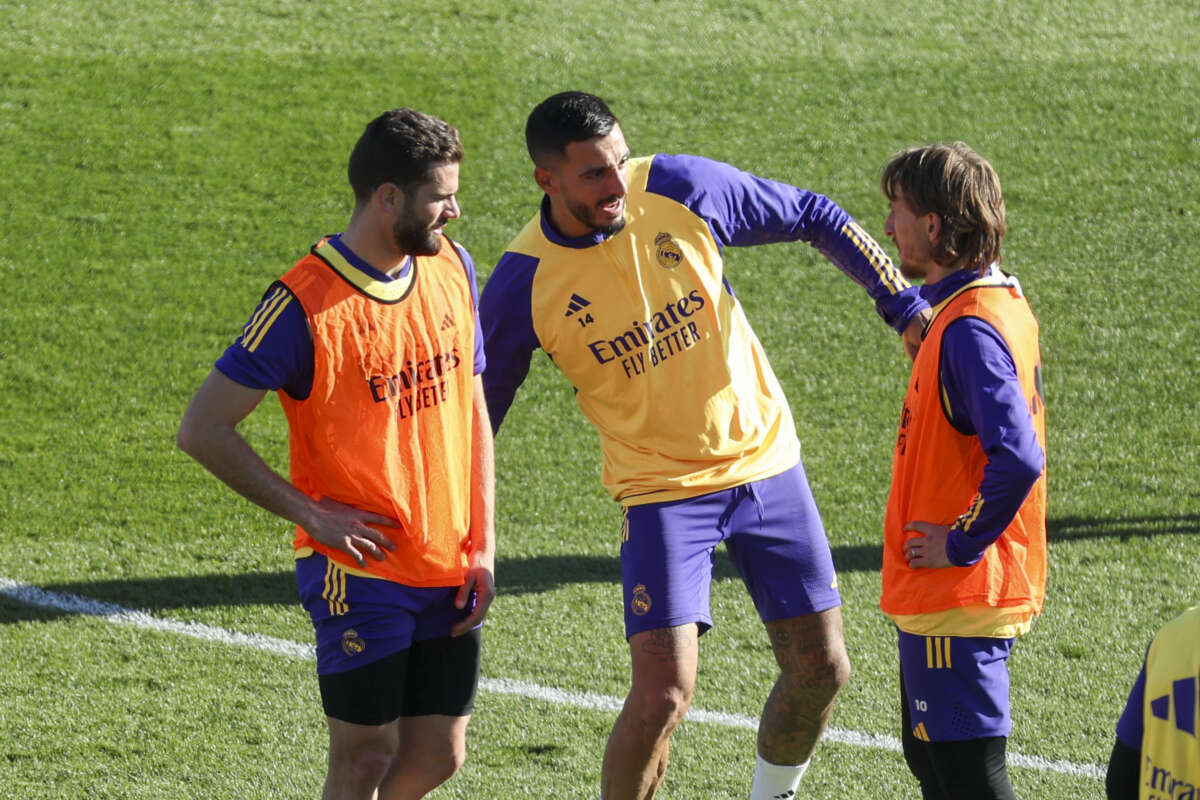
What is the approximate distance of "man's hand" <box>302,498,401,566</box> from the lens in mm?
3371

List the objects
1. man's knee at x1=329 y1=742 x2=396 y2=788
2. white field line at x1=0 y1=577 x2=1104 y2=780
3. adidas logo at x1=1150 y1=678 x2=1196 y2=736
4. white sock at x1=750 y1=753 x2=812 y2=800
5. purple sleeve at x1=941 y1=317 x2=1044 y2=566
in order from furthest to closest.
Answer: white field line at x1=0 y1=577 x2=1104 y2=780 < white sock at x1=750 y1=753 x2=812 y2=800 < man's knee at x1=329 y1=742 x2=396 y2=788 < purple sleeve at x1=941 y1=317 x2=1044 y2=566 < adidas logo at x1=1150 y1=678 x2=1196 y2=736

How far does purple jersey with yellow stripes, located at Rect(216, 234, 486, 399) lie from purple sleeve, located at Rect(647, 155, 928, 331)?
120 centimetres

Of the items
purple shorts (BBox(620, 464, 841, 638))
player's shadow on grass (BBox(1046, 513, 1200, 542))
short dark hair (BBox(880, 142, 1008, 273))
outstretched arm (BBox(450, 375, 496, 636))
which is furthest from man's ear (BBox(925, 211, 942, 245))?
player's shadow on grass (BBox(1046, 513, 1200, 542))

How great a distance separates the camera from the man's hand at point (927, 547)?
3.24m

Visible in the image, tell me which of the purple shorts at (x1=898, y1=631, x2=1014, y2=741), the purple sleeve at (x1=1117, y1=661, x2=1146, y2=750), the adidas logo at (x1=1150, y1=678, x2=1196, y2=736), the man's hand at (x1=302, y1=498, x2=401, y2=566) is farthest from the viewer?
the man's hand at (x1=302, y1=498, x2=401, y2=566)

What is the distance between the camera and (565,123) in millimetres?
3859

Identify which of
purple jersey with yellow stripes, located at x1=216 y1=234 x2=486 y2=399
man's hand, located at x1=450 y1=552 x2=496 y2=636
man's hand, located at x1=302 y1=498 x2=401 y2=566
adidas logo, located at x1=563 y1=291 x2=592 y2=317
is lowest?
man's hand, located at x1=450 y1=552 x2=496 y2=636

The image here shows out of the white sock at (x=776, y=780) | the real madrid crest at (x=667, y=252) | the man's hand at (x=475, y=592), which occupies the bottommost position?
the white sock at (x=776, y=780)

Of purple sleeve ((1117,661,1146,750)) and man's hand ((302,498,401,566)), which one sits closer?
purple sleeve ((1117,661,1146,750))

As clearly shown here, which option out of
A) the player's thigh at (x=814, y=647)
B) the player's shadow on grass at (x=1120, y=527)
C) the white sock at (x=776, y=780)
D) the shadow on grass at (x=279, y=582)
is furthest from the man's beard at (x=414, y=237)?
the player's shadow on grass at (x=1120, y=527)

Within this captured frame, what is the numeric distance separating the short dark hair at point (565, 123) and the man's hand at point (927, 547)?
Result: 1366 millimetres

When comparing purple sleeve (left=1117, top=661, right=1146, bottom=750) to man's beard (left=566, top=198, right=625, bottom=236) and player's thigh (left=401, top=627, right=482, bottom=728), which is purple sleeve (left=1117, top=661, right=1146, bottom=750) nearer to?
player's thigh (left=401, top=627, right=482, bottom=728)

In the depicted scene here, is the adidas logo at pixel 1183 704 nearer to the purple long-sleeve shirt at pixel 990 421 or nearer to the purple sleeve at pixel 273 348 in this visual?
the purple long-sleeve shirt at pixel 990 421

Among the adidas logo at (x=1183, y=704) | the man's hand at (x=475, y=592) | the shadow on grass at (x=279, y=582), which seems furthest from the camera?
the shadow on grass at (x=279, y=582)
